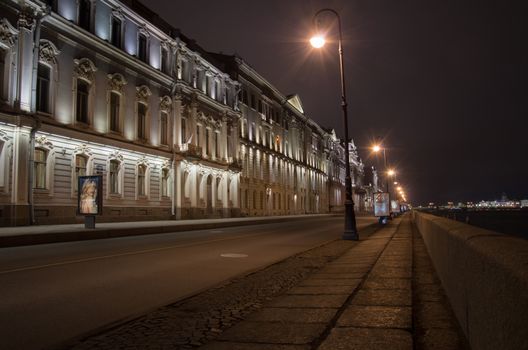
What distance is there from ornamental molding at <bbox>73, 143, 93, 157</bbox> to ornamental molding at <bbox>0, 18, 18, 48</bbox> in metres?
7.07

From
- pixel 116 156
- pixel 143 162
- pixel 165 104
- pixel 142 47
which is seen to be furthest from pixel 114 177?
pixel 142 47

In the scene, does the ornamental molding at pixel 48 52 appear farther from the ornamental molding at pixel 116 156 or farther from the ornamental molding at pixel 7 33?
the ornamental molding at pixel 116 156

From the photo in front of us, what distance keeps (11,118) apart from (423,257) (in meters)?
21.7

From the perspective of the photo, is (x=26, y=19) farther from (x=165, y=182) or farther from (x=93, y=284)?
(x=93, y=284)

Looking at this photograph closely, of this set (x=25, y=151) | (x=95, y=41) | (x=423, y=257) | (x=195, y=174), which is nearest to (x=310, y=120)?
(x=195, y=174)

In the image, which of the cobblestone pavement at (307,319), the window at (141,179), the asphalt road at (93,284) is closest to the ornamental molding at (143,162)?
the window at (141,179)

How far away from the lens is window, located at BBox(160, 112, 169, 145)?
38531mm

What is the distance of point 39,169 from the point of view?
2614 centimetres

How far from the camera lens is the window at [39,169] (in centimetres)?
2580

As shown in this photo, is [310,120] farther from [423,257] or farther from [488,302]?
[488,302]

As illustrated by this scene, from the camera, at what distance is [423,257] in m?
11.9

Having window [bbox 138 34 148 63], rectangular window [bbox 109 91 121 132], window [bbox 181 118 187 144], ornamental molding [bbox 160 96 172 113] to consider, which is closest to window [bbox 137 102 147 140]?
ornamental molding [bbox 160 96 172 113]

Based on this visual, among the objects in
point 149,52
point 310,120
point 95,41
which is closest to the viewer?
point 95,41

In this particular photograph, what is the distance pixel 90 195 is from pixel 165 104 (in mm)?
18074
